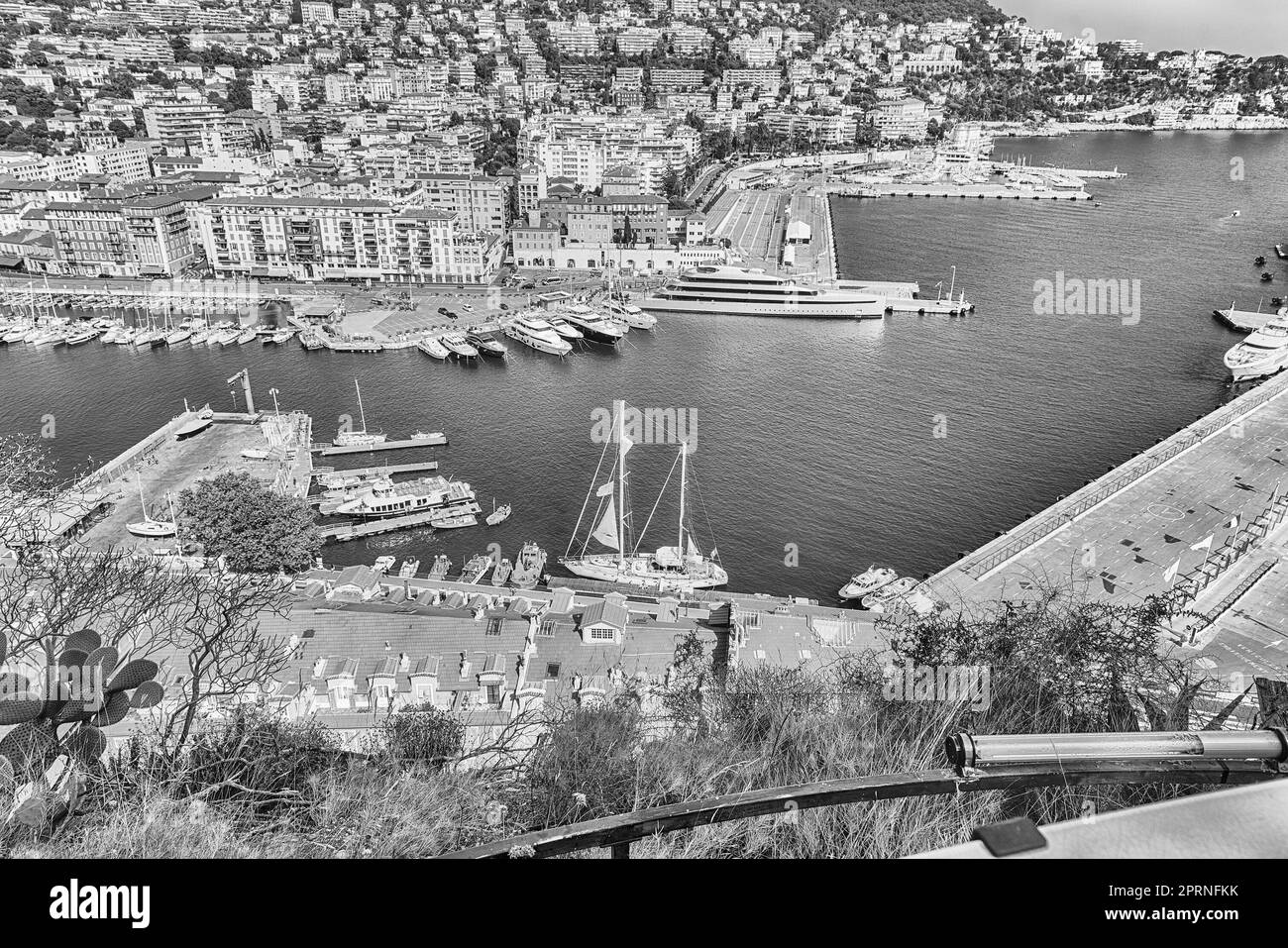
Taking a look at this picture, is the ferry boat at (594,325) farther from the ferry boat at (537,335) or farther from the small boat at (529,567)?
the small boat at (529,567)

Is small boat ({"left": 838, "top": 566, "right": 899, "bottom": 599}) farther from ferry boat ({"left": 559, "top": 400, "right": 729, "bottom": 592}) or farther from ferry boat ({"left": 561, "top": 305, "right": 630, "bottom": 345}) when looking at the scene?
ferry boat ({"left": 561, "top": 305, "right": 630, "bottom": 345})

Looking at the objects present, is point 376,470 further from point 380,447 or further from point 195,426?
point 195,426

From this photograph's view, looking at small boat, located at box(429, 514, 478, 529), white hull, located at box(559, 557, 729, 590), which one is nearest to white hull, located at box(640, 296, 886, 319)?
small boat, located at box(429, 514, 478, 529)

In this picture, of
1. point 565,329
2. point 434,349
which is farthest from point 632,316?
point 434,349

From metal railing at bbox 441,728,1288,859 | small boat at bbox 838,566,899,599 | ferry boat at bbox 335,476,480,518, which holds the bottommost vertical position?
small boat at bbox 838,566,899,599

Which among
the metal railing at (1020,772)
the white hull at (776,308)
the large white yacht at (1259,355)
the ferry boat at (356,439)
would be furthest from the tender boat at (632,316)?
the metal railing at (1020,772)

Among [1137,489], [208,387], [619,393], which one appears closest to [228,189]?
[208,387]

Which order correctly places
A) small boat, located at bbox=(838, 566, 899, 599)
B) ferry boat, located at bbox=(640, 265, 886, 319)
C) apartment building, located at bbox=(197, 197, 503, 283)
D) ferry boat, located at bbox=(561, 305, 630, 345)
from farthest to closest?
1. apartment building, located at bbox=(197, 197, 503, 283)
2. ferry boat, located at bbox=(640, 265, 886, 319)
3. ferry boat, located at bbox=(561, 305, 630, 345)
4. small boat, located at bbox=(838, 566, 899, 599)
